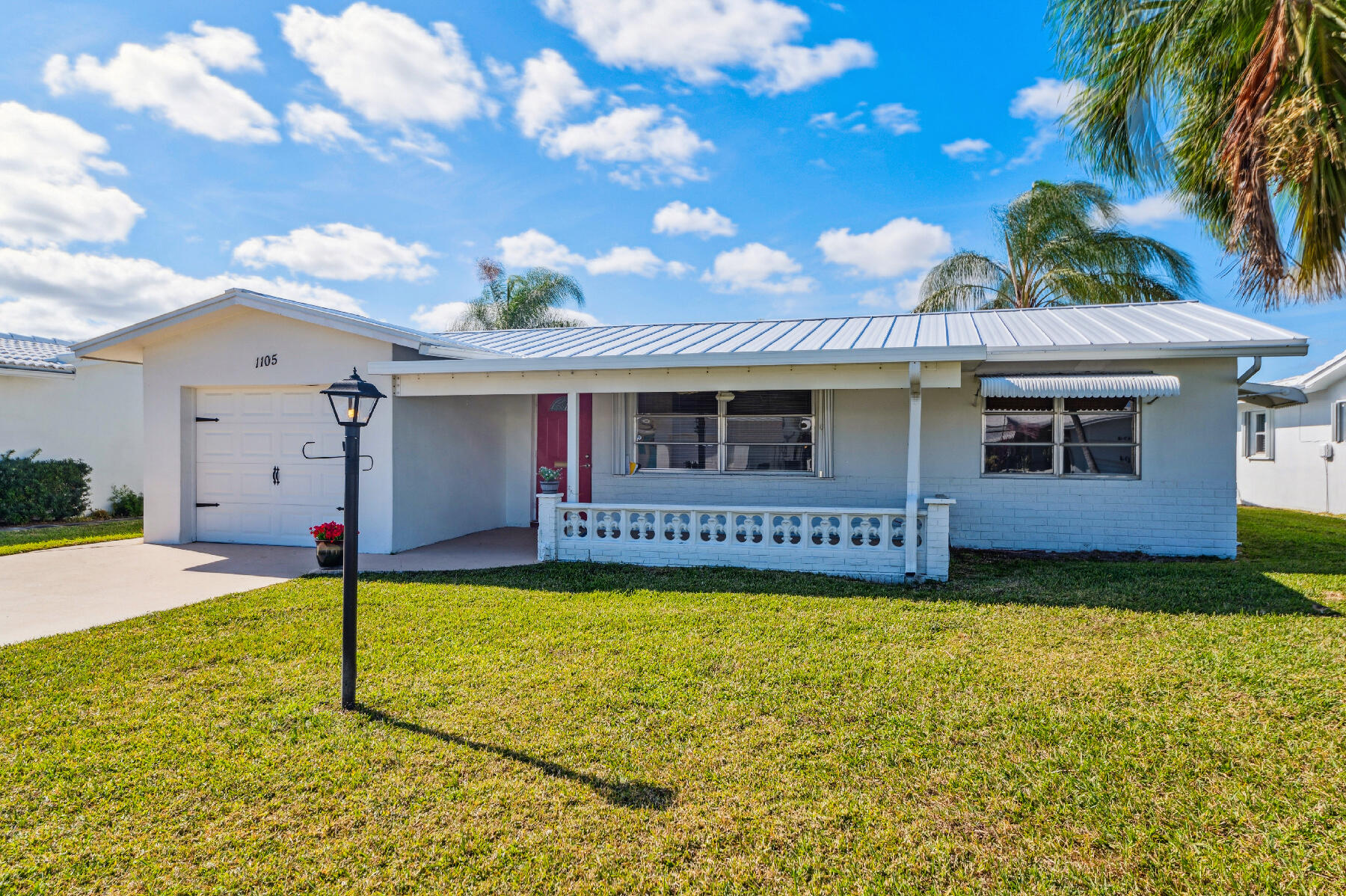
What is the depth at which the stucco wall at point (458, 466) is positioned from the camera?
8.89 meters

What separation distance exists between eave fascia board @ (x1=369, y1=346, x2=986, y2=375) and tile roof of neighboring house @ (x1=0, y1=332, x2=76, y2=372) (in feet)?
24.8

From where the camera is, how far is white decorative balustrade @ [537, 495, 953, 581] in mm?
7172

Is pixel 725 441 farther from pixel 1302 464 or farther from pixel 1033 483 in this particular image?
pixel 1302 464

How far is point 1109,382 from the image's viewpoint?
7.73m

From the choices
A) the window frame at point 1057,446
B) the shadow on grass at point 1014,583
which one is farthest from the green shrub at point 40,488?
the window frame at point 1057,446

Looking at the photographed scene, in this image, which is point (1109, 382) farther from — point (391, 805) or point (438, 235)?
point (438, 235)

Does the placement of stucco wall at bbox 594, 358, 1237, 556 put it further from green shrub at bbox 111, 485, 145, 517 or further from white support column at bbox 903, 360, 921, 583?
green shrub at bbox 111, 485, 145, 517

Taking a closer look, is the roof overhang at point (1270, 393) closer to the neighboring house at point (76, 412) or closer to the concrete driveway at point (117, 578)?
the concrete driveway at point (117, 578)

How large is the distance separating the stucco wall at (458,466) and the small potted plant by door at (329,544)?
1.04 m

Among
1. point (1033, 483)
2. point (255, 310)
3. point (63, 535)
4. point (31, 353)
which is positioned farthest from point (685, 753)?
point (31, 353)

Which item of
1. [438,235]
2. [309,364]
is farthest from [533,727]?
[438,235]

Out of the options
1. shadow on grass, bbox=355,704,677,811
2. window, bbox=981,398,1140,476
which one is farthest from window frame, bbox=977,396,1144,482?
shadow on grass, bbox=355,704,677,811

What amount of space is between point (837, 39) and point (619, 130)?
432cm

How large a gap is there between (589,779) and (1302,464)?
2034 cm
